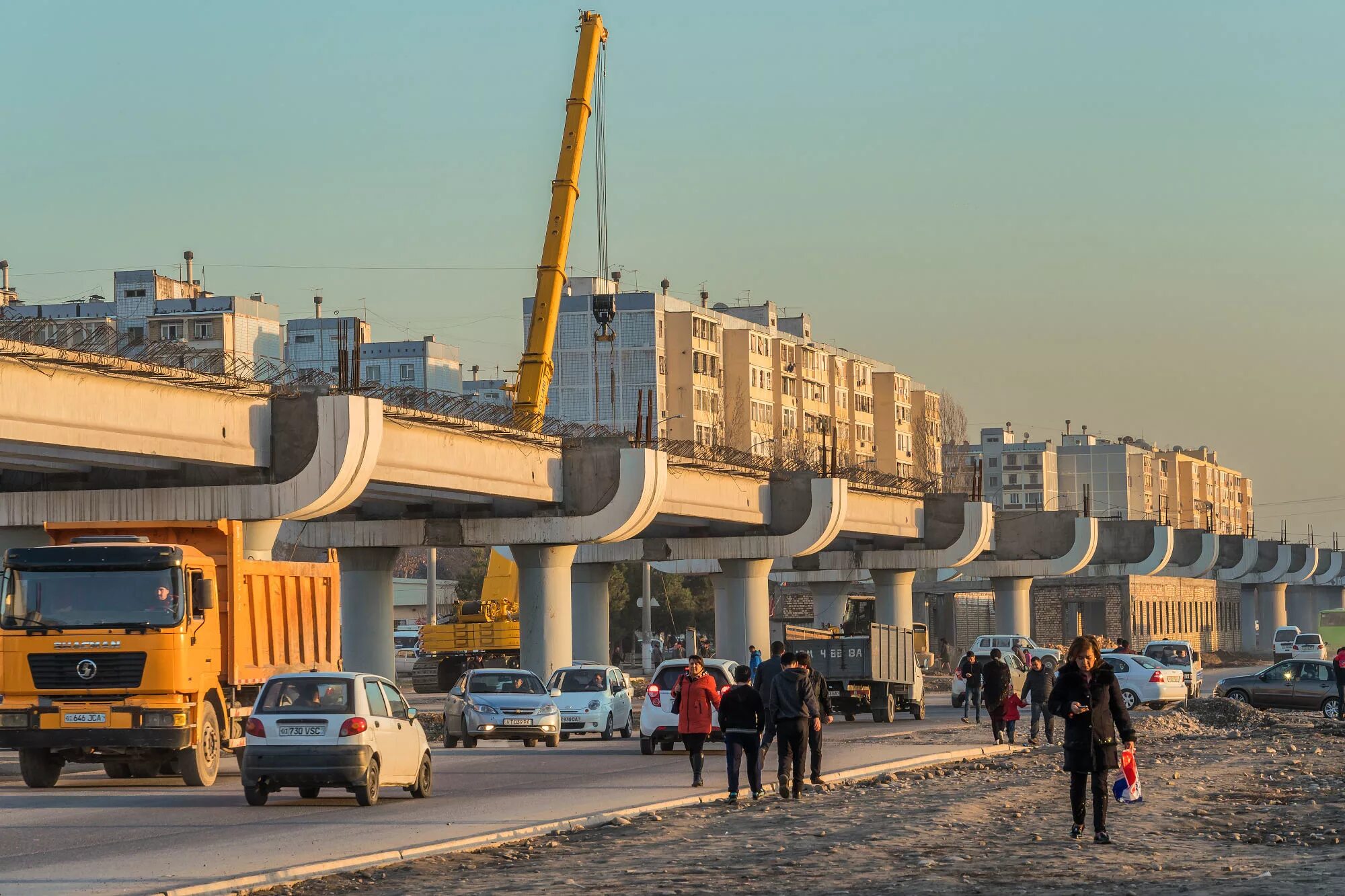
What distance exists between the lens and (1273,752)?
99.0ft

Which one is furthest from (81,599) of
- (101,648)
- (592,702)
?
(592,702)

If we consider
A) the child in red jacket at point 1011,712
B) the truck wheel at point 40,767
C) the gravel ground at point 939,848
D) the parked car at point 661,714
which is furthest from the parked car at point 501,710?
the gravel ground at point 939,848

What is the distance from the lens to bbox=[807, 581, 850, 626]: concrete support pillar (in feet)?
303

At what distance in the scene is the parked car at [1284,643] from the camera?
311 ft

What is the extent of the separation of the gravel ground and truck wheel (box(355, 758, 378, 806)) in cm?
322

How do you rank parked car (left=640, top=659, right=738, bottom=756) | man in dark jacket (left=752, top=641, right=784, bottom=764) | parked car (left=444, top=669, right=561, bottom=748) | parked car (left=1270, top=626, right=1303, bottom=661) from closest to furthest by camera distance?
man in dark jacket (left=752, top=641, right=784, bottom=764) < parked car (left=640, top=659, right=738, bottom=756) < parked car (left=444, top=669, right=561, bottom=748) < parked car (left=1270, top=626, right=1303, bottom=661)

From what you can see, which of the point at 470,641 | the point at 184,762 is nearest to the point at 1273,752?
the point at 184,762

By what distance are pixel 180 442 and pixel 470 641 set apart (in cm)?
3133

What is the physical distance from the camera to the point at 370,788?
20.4 meters

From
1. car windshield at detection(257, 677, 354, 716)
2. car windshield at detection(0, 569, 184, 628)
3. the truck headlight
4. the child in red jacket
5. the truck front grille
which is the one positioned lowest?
the child in red jacket

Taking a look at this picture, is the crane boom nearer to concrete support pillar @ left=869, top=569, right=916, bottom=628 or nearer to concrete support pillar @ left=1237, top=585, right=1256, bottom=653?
concrete support pillar @ left=869, top=569, right=916, bottom=628

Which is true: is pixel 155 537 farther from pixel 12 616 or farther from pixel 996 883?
pixel 996 883

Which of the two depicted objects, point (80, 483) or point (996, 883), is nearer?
point (996, 883)

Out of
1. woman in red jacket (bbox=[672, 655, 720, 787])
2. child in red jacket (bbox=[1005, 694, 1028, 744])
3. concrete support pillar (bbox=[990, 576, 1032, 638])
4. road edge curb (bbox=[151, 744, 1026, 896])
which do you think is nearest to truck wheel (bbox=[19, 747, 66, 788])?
woman in red jacket (bbox=[672, 655, 720, 787])
